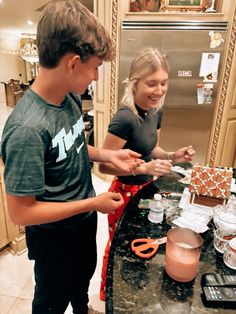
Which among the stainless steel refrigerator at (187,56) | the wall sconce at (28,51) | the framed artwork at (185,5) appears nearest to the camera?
the wall sconce at (28,51)

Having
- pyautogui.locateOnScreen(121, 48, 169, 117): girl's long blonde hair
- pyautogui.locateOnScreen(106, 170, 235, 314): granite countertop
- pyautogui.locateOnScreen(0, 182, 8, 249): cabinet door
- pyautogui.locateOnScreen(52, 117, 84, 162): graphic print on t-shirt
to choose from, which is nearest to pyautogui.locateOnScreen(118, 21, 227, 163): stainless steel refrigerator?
pyautogui.locateOnScreen(121, 48, 169, 117): girl's long blonde hair

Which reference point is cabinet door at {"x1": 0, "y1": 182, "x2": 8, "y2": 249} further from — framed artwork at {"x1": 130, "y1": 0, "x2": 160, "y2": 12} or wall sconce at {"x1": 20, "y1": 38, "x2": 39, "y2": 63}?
framed artwork at {"x1": 130, "y1": 0, "x2": 160, "y2": 12}

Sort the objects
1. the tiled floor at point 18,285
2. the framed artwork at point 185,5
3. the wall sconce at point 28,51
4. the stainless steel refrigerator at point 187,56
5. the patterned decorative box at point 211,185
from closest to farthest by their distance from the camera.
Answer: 1. the patterned decorative box at point 211,185
2. the tiled floor at point 18,285
3. the wall sconce at point 28,51
4. the stainless steel refrigerator at point 187,56
5. the framed artwork at point 185,5

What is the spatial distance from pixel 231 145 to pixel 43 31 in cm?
298

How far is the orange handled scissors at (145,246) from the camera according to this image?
887 mm

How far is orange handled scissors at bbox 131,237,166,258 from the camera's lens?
89 centimetres

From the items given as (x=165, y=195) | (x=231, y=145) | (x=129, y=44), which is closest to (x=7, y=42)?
(x=129, y=44)

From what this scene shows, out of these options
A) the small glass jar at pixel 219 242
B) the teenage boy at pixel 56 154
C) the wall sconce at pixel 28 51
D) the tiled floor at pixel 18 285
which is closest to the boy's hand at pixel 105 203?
the teenage boy at pixel 56 154

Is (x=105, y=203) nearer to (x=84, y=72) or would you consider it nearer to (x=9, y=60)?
(x=84, y=72)

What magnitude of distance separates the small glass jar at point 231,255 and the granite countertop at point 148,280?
0.05ft

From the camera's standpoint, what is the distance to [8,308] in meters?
1.61

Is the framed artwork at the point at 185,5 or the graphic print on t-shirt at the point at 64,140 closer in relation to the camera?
the graphic print on t-shirt at the point at 64,140

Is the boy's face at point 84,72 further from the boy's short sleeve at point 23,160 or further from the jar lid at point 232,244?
the jar lid at point 232,244

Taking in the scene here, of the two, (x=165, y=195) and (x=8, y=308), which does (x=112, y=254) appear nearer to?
(x=165, y=195)
